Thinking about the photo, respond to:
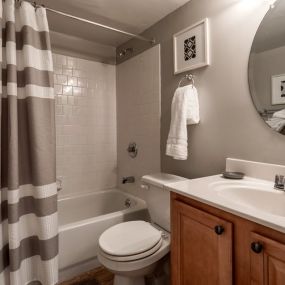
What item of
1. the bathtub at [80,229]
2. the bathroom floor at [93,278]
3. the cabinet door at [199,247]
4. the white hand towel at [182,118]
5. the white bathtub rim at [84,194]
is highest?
the white hand towel at [182,118]

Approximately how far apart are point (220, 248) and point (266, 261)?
0.18 m

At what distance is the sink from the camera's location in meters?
1.00

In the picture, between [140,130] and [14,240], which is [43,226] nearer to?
[14,240]

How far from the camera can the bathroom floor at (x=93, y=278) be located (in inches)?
65.1

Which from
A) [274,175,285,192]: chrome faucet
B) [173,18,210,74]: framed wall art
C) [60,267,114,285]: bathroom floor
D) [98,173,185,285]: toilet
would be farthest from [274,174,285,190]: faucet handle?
[60,267,114,285]: bathroom floor

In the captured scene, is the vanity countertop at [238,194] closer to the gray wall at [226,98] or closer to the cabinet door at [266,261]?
the cabinet door at [266,261]

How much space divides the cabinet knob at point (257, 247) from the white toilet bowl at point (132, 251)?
67cm

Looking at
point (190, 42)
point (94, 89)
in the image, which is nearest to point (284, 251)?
point (190, 42)

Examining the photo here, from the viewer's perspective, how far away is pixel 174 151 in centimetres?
153

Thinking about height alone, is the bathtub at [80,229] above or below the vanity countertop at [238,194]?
below

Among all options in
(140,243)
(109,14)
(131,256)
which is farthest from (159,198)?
(109,14)

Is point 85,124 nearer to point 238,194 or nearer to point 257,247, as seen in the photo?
point 238,194

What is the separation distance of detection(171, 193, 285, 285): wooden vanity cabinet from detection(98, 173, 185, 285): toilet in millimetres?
213

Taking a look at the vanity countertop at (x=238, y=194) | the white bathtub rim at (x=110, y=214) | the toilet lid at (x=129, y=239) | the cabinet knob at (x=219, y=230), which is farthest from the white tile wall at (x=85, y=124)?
the cabinet knob at (x=219, y=230)
